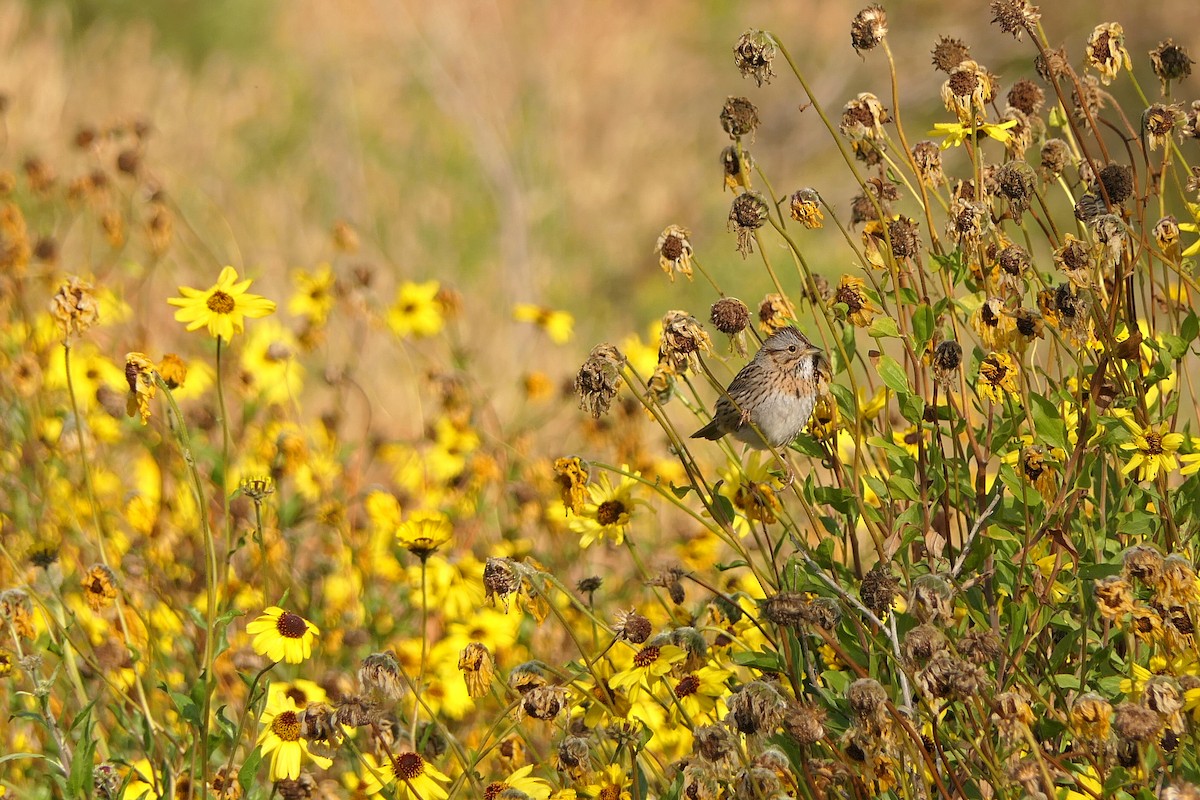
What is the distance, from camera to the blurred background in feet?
26.0

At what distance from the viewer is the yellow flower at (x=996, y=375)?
2.14 meters

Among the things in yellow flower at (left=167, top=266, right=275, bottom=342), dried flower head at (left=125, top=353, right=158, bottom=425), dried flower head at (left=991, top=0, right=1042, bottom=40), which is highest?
dried flower head at (left=991, top=0, right=1042, bottom=40)

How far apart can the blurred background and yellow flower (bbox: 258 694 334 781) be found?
3995mm

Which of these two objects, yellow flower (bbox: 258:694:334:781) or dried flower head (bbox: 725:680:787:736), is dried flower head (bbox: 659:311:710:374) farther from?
yellow flower (bbox: 258:694:334:781)

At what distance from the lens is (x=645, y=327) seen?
26.6ft

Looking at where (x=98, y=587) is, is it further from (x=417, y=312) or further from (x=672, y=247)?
(x=417, y=312)

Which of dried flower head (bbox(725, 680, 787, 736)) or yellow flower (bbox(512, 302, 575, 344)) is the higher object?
yellow flower (bbox(512, 302, 575, 344))

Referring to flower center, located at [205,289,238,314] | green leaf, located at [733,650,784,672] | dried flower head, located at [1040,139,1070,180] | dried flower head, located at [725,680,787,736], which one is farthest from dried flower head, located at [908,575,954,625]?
flower center, located at [205,289,238,314]

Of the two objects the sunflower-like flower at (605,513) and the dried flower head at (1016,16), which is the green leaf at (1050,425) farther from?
the sunflower-like flower at (605,513)

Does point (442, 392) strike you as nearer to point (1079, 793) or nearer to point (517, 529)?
point (517, 529)

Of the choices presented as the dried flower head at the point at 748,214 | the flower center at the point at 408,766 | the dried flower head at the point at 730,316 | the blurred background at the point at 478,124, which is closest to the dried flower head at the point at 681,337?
the dried flower head at the point at 730,316

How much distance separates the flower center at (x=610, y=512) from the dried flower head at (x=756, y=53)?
0.79 meters

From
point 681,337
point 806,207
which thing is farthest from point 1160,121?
point 681,337

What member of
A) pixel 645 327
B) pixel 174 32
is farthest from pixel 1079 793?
pixel 174 32
